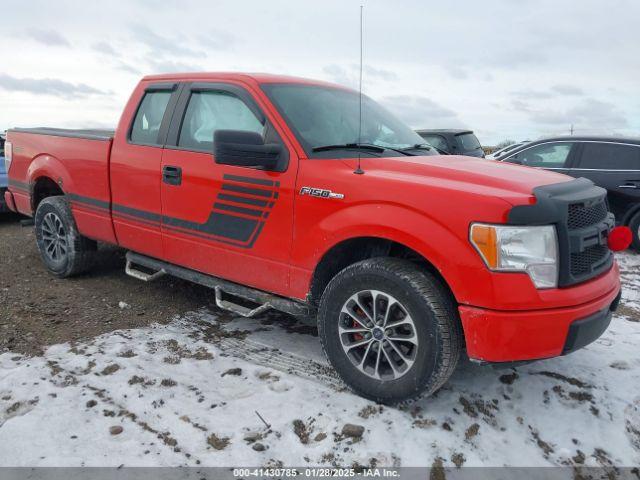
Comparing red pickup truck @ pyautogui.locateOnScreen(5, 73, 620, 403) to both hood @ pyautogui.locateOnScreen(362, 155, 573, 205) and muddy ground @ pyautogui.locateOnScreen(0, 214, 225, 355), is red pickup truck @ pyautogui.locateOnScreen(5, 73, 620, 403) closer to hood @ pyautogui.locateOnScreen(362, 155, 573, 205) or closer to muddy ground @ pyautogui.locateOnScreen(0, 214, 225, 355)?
hood @ pyautogui.locateOnScreen(362, 155, 573, 205)

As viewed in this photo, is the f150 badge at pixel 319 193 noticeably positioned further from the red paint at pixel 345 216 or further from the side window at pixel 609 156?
the side window at pixel 609 156

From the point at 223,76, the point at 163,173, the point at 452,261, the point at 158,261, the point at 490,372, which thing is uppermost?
the point at 223,76

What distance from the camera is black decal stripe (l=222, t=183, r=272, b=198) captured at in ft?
10.8

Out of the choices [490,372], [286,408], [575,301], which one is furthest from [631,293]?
[286,408]

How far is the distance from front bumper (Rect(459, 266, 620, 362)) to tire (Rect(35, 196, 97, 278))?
390 centimetres

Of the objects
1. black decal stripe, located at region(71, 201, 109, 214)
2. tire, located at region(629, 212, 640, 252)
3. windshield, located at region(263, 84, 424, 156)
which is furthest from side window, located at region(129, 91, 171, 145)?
tire, located at region(629, 212, 640, 252)

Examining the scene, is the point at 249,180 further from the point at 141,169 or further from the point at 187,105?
the point at 141,169

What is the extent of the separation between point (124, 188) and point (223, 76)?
1.28 meters

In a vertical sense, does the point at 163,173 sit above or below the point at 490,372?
above

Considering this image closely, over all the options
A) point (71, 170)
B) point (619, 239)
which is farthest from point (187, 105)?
point (619, 239)

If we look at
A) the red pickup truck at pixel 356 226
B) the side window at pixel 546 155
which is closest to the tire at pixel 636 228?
the side window at pixel 546 155

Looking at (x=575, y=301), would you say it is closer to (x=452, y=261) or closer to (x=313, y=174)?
(x=452, y=261)

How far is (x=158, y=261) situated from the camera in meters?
4.28

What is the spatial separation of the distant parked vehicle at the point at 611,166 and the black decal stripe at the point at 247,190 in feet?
19.0
